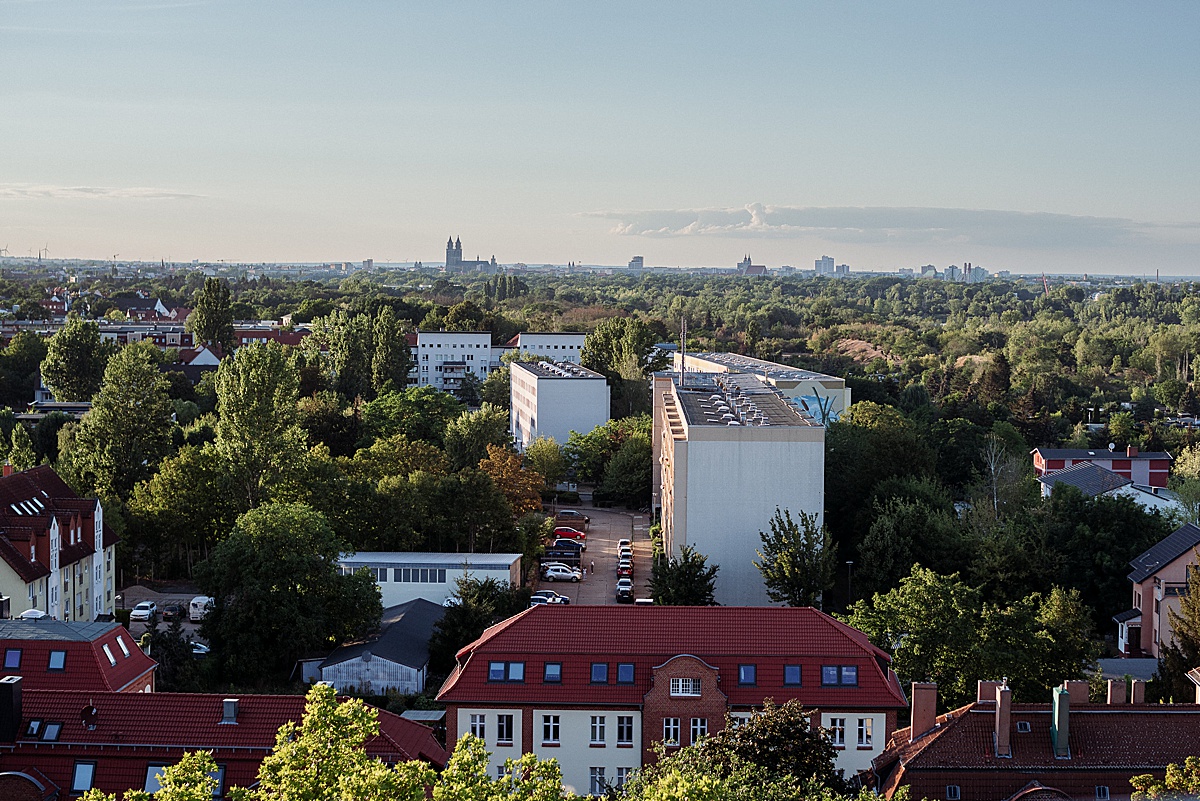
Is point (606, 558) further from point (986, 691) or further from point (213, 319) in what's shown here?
point (213, 319)

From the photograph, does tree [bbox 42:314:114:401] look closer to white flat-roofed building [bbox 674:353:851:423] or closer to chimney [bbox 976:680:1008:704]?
white flat-roofed building [bbox 674:353:851:423]

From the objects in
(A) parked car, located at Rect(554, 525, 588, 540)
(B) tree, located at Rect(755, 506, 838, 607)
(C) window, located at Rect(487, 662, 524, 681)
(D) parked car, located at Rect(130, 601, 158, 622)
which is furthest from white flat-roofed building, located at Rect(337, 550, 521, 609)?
(C) window, located at Rect(487, 662, 524, 681)

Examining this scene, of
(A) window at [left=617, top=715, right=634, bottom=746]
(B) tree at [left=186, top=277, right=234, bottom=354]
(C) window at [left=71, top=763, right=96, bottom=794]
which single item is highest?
(B) tree at [left=186, top=277, right=234, bottom=354]

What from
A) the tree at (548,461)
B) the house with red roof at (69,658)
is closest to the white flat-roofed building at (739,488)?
the house with red roof at (69,658)

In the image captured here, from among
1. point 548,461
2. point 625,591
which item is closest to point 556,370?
point 548,461

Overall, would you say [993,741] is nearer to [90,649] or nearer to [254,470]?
[90,649]

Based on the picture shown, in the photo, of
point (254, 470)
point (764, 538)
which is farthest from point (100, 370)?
point (764, 538)
